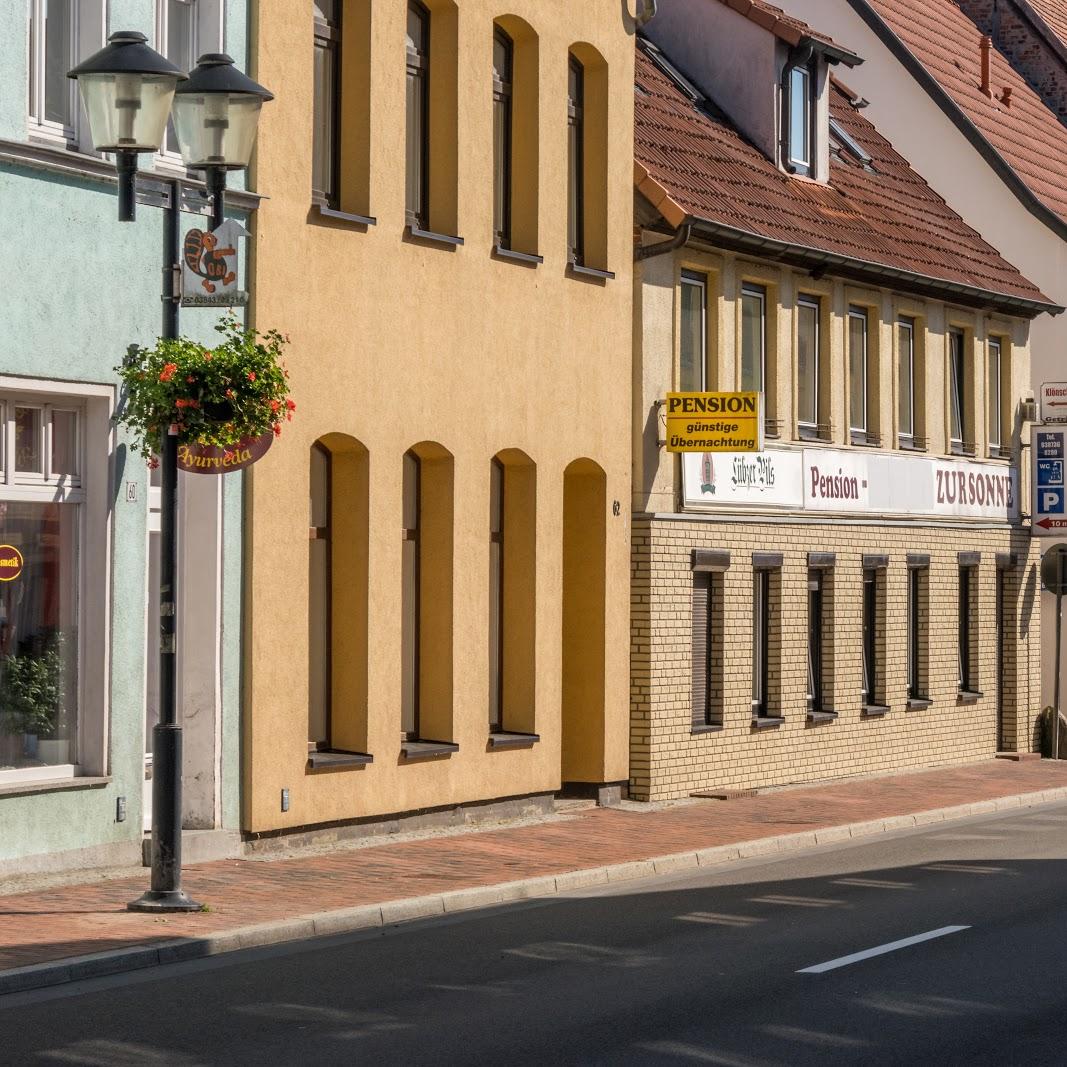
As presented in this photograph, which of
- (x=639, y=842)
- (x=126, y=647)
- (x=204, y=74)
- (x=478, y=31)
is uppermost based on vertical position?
(x=478, y=31)

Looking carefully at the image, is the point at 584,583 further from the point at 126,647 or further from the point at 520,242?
the point at 126,647

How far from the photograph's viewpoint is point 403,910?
13.3 m

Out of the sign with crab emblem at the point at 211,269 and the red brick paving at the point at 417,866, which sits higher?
the sign with crab emblem at the point at 211,269

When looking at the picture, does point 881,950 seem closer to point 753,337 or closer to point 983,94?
point 753,337

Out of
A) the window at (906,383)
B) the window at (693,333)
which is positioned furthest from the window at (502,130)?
the window at (906,383)

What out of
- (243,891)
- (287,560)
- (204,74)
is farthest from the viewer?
(287,560)

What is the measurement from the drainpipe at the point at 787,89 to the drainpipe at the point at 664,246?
4879 millimetres

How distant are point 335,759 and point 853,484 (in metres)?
9.94

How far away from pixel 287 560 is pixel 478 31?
207 inches

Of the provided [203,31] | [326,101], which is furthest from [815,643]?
[203,31]

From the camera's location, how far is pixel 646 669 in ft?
68.9

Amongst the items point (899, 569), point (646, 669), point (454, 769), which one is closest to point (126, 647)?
point (454, 769)

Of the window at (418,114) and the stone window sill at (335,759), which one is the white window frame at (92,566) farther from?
the window at (418,114)

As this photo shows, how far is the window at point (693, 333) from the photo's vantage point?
72.1 feet
